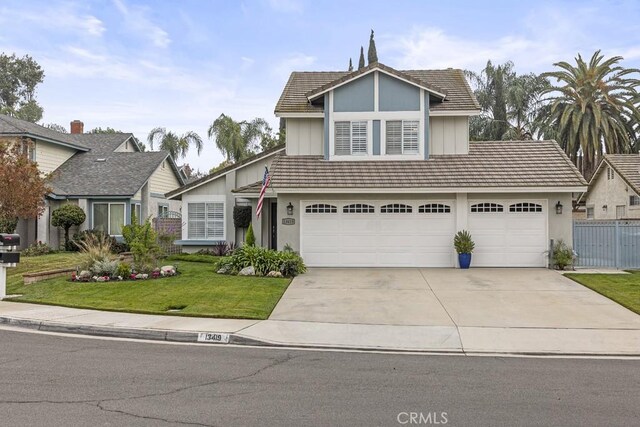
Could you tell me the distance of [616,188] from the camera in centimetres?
3062

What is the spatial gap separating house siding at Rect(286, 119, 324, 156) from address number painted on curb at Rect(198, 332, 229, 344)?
1228cm

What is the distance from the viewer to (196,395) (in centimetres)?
571

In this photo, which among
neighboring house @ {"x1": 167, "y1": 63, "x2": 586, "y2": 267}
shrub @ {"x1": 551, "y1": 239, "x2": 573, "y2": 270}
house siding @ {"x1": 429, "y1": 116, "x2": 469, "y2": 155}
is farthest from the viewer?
house siding @ {"x1": 429, "y1": 116, "x2": 469, "y2": 155}

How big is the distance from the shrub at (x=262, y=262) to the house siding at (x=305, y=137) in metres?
5.41

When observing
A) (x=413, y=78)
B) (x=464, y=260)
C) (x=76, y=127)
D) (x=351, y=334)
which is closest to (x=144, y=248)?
(x=351, y=334)

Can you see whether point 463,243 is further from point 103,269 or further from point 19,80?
point 19,80

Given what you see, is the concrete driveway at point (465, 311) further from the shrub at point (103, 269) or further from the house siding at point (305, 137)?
the house siding at point (305, 137)

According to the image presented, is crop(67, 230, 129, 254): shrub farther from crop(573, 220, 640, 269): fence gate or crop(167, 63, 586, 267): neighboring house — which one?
crop(573, 220, 640, 269): fence gate

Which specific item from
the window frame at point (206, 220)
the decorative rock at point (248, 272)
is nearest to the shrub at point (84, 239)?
the window frame at point (206, 220)

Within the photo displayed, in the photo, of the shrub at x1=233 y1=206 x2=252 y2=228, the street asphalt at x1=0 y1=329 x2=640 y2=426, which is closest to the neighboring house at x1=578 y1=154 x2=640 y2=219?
the shrub at x1=233 y1=206 x2=252 y2=228

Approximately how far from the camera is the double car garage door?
57.7 feet

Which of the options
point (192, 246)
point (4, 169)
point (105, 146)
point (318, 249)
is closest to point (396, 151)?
point (318, 249)

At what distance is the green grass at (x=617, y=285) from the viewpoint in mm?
11820

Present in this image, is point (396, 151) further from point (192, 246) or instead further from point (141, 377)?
point (141, 377)
